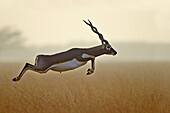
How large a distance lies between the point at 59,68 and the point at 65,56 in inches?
2.4

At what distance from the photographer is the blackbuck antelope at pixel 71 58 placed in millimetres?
1400

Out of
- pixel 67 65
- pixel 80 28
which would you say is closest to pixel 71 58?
pixel 67 65

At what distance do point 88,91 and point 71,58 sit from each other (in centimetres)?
17

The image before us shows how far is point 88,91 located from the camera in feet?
4.60

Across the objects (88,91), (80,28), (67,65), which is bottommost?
(88,91)

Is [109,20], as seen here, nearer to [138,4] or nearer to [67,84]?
[138,4]

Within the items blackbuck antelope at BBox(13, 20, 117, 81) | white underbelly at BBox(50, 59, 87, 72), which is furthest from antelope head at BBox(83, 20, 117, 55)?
white underbelly at BBox(50, 59, 87, 72)

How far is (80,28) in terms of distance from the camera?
1.41m

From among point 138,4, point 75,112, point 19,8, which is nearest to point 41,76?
point 75,112

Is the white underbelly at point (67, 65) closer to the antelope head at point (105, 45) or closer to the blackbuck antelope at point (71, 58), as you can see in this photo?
the blackbuck antelope at point (71, 58)

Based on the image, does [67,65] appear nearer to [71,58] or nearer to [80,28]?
[71,58]

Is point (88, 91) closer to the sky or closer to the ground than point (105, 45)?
closer to the ground

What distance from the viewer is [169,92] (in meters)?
1.42

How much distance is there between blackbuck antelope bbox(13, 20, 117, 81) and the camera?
1.40 metres
